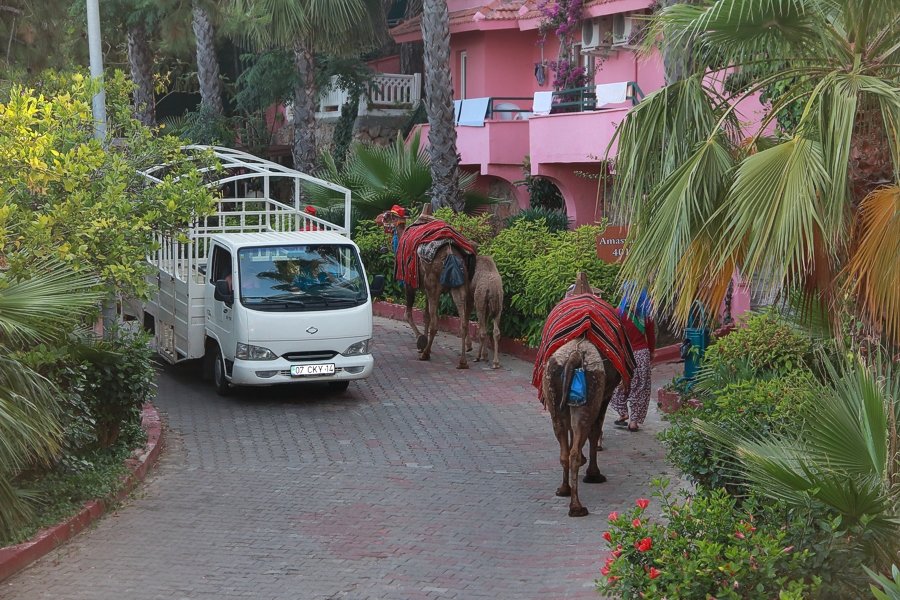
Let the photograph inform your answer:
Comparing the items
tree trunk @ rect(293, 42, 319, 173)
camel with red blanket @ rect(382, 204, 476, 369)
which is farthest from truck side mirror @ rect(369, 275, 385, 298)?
tree trunk @ rect(293, 42, 319, 173)

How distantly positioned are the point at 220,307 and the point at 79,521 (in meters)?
5.22

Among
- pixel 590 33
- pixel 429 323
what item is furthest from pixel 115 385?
pixel 590 33

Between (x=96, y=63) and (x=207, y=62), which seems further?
(x=207, y=62)

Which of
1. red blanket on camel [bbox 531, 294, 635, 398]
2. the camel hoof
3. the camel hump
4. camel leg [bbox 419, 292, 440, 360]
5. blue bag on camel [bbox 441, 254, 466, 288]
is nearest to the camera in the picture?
red blanket on camel [bbox 531, 294, 635, 398]

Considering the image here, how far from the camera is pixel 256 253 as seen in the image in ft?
47.6

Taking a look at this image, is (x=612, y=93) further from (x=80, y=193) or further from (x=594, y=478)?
(x=80, y=193)

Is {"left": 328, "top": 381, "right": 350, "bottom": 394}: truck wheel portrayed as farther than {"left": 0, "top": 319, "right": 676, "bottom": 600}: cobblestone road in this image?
Yes

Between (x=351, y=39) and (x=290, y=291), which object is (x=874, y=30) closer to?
(x=290, y=291)

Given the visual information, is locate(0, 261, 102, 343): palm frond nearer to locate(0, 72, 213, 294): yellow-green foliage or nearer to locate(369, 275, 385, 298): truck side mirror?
locate(0, 72, 213, 294): yellow-green foliage

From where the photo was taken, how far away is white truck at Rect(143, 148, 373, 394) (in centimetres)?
1399

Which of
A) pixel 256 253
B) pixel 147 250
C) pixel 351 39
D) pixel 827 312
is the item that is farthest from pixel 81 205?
pixel 351 39

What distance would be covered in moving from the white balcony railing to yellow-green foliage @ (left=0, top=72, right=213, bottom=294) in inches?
669

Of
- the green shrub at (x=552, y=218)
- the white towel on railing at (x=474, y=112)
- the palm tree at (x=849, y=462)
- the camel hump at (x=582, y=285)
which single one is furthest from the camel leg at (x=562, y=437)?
the white towel on railing at (x=474, y=112)

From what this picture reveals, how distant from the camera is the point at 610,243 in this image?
595 inches
